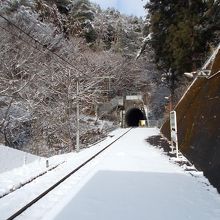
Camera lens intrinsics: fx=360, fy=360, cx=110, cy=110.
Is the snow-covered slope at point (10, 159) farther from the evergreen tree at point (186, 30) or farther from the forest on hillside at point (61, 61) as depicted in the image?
the evergreen tree at point (186, 30)

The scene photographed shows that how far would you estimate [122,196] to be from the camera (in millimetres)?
7520

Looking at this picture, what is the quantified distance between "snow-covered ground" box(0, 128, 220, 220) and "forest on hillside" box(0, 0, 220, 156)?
209 inches

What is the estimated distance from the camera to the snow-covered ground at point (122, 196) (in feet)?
20.2

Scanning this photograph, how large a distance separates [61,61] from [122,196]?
28.5m

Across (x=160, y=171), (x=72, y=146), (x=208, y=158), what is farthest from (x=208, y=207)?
(x=72, y=146)

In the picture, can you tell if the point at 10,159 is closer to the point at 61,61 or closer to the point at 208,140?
the point at 208,140

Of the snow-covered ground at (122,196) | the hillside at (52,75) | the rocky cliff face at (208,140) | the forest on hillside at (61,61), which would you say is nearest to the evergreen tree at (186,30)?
the forest on hillside at (61,61)

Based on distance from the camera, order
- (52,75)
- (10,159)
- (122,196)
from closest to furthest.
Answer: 1. (122,196)
2. (10,159)
3. (52,75)

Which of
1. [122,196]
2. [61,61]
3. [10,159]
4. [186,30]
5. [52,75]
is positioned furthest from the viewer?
[61,61]

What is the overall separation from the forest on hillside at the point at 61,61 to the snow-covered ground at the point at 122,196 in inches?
209

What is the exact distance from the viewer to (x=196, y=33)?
71.1 ft

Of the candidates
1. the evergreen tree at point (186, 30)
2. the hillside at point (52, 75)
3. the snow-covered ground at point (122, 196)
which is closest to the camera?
the snow-covered ground at point (122, 196)

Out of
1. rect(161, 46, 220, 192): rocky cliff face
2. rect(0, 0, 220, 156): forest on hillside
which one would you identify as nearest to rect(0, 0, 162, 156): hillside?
rect(0, 0, 220, 156): forest on hillside

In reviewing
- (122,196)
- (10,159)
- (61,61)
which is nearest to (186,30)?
(10,159)
